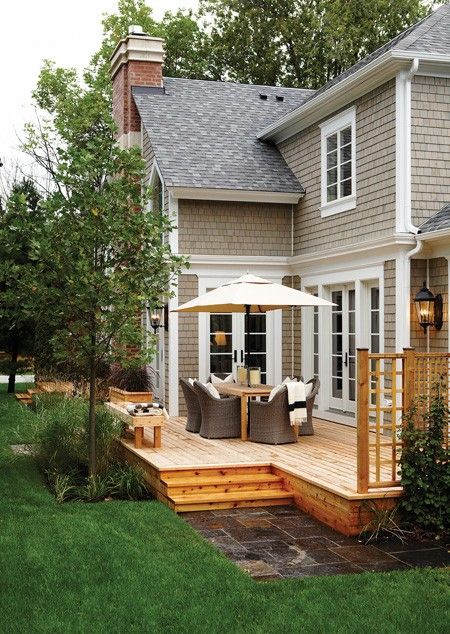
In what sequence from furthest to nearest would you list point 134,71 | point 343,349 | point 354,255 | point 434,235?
point 134,71 < point 343,349 < point 354,255 < point 434,235

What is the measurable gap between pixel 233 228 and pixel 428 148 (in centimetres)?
420

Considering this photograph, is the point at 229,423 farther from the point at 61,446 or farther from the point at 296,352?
the point at 296,352

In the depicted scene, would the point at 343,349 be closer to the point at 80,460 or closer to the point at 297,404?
the point at 297,404

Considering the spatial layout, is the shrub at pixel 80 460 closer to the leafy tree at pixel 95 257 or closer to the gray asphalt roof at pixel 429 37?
the leafy tree at pixel 95 257

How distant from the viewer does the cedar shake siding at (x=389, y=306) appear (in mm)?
11031

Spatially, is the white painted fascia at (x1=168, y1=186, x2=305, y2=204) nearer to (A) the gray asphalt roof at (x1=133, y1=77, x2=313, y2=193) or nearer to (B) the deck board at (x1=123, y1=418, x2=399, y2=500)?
(A) the gray asphalt roof at (x1=133, y1=77, x2=313, y2=193)

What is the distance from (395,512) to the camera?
723 cm

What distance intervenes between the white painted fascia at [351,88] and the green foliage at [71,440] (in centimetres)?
575

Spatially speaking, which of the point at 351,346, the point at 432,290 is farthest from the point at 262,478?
the point at 351,346

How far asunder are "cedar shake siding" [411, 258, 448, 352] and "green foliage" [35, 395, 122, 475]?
13.5 feet

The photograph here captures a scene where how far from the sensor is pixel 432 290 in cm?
1085

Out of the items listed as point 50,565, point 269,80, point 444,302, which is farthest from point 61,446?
point 269,80

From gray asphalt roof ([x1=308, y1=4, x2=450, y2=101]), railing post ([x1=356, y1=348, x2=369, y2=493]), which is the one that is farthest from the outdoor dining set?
gray asphalt roof ([x1=308, y1=4, x2=450, y2=101])

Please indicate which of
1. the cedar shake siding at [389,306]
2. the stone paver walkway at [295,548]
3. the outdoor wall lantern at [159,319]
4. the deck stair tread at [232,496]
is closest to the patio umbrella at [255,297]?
the cedar shake siding at [389,306]
